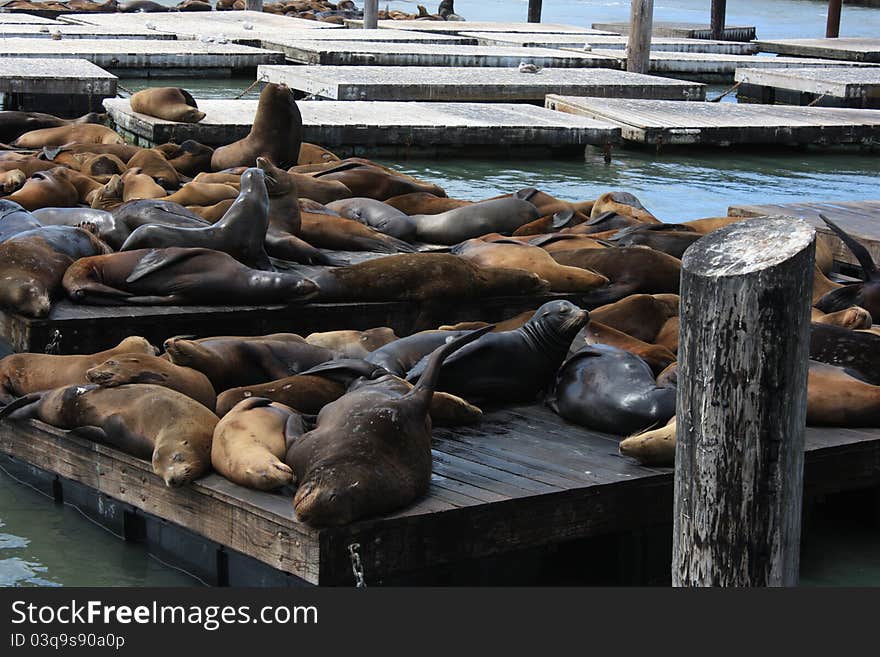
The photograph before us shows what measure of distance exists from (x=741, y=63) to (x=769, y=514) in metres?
18.5

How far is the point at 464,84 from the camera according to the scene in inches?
613

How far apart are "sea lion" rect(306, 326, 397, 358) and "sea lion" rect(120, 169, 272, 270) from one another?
99cm

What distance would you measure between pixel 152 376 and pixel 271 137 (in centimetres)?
475

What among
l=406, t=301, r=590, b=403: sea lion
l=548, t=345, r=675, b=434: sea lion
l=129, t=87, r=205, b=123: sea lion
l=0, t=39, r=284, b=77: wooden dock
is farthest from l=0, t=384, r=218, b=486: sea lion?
l=0, t=39, r=284, b=77: wooden dock

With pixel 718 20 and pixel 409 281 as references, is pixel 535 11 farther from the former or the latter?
pixel 409 281

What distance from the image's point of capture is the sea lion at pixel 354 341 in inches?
216

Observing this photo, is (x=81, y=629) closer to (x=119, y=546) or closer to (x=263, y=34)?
(x=119, y=546)

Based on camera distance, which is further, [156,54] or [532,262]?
[156,54]

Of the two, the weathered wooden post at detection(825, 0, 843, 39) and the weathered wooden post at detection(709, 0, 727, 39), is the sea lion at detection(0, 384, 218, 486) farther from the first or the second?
the weathered wooden post at detection(825, 0, 843, 39)

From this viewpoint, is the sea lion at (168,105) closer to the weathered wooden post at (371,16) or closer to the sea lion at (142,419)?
the sea lion at (142,419)

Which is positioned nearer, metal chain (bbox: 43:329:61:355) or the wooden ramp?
metal chain (bbox: 43:329:61:355)

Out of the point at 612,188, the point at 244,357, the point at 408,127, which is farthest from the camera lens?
the point at 408,127

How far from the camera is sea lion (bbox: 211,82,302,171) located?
9047 millimetres

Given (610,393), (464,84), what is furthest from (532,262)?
(464,84)
